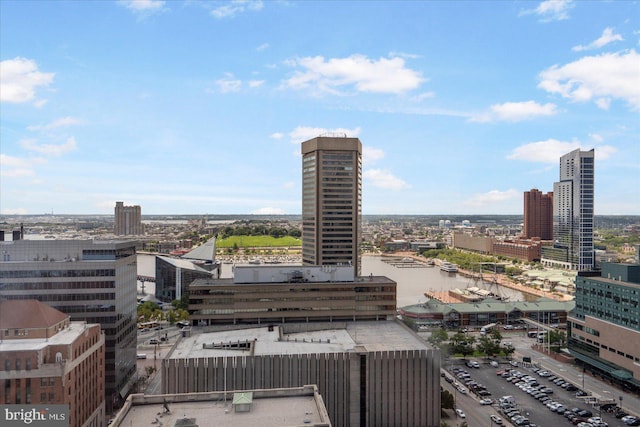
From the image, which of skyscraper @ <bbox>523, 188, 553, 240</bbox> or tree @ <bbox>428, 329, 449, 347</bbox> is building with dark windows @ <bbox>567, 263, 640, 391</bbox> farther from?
skyscraper @ <bbox>523, 188, 553, 240</bbox>

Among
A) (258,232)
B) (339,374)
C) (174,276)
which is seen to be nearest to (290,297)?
(339,374)

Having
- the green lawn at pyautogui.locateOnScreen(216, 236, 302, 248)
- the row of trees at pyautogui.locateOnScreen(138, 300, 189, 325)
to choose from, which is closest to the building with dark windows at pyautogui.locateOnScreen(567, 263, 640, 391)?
the row of trees at pyautogui.locateOnScreen(138, 300, 189, 325)

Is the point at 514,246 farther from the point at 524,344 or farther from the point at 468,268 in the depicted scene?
the point at 524,344

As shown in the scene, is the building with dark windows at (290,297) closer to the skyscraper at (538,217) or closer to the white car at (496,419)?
the white car at (496,419)

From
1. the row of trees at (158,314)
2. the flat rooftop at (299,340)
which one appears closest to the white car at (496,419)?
the flat rooftop at (299,340)

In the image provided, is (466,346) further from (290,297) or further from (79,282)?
(79,282)
